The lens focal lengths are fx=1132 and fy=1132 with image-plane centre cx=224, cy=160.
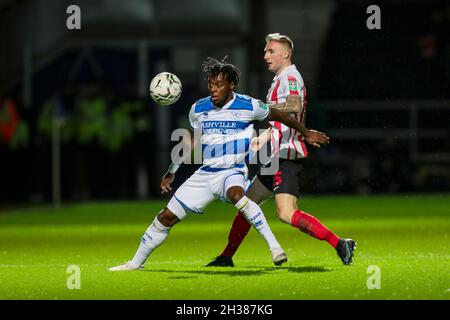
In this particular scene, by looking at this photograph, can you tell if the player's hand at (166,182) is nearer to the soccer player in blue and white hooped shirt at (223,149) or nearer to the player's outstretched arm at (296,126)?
the soccer player in blue and white hooped shirt at (223,149)

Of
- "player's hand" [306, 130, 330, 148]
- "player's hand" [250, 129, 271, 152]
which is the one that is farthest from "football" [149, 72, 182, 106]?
"player's hand" [306, 130, 330, 148]

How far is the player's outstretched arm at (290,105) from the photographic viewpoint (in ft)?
34.3

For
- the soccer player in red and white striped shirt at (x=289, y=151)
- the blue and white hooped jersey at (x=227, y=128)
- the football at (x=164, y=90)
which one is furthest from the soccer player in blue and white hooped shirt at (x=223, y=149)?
the soccer player in red and white striped shirt at (x=289, y=151)

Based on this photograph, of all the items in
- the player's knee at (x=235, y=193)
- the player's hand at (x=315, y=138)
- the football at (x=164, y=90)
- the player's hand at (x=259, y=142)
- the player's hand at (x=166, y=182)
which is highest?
the football at (x=164, y=90)

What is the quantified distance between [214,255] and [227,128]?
3.09m

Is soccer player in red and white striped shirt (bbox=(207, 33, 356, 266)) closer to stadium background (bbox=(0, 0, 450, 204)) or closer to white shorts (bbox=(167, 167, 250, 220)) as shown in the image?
white shorts (bbox=(167, 167, 250, 220))

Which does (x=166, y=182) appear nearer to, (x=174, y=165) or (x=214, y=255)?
(x=174, y=165)

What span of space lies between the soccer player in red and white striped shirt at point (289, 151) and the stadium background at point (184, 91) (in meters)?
14.9

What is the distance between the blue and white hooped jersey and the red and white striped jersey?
1.83 feet

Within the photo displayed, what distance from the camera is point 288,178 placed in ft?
34.9

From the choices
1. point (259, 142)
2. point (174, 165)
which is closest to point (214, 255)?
point (259, 142)

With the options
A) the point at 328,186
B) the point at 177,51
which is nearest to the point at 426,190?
the point at 328,186

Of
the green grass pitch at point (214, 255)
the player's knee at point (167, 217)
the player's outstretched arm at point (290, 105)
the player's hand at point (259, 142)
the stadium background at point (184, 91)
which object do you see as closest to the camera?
the green grass pitch at point (214, 255)

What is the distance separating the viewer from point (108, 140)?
89.6 ft
